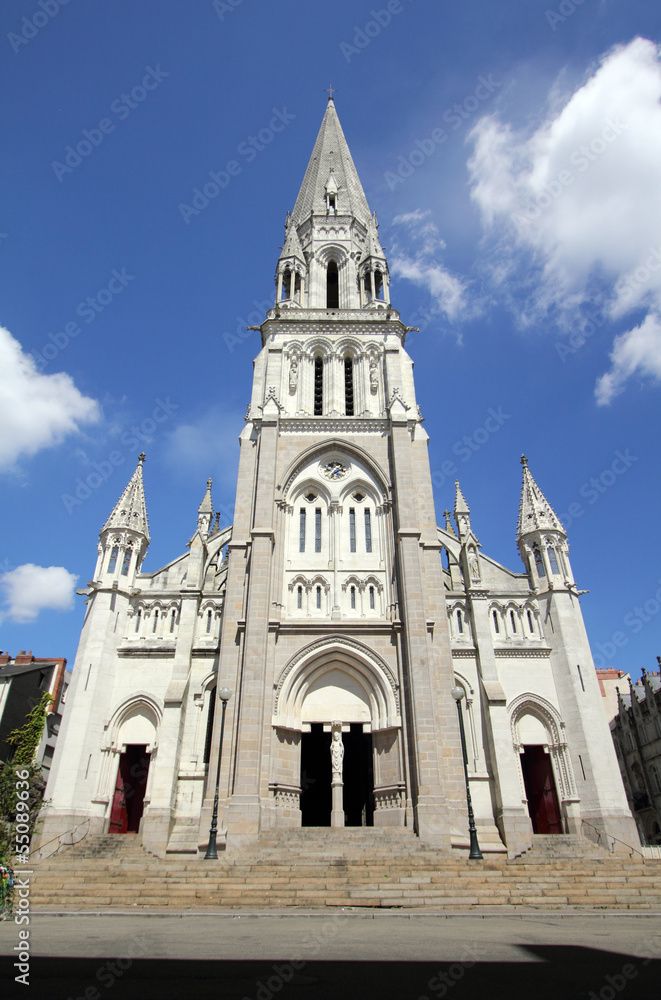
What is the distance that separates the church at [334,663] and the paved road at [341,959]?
9749 millimetres

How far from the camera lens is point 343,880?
13.9 metres

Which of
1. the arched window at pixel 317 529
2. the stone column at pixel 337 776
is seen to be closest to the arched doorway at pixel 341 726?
the stone column at pixel 337 776

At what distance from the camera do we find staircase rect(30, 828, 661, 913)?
12148 mm

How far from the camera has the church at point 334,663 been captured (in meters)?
20.0

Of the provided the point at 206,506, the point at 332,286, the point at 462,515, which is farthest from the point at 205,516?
the point at 332,286

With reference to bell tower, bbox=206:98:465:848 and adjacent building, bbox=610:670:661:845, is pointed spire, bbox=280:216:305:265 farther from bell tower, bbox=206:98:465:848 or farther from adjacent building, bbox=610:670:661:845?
adjacent building, bbox=610:670:661:845

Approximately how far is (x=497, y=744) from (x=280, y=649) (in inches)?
351

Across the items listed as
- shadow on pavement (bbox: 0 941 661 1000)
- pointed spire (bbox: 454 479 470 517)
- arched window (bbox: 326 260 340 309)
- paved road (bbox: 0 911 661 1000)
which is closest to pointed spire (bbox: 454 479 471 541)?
pointed spire (bbox: 454 479 470 517)

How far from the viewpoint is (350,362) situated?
101ft

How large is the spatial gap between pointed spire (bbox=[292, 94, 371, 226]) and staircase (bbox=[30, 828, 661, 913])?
34241 mm

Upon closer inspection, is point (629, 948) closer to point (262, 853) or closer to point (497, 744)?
point (262, 853)

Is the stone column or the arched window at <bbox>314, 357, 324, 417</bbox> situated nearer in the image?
the stone column

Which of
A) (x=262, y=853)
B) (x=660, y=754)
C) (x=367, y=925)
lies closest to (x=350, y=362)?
(x=262, y=853)

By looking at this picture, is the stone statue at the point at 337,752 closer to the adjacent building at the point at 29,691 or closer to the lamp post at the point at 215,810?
the lamp post at the point at 215,810
